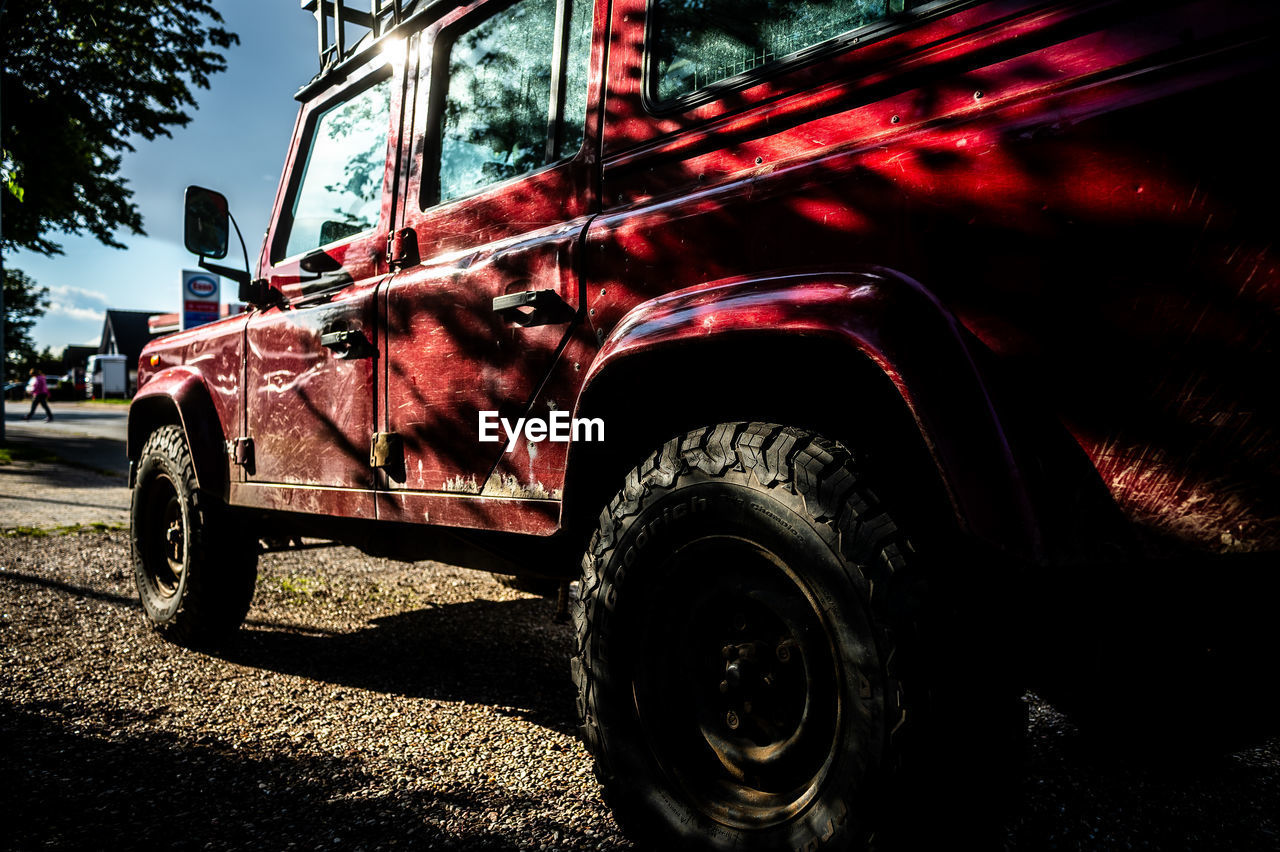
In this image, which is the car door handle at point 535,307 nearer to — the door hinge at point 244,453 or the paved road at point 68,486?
the door hinge at point 244,453

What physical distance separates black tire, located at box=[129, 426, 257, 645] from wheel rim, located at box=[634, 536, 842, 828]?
2.45 meters

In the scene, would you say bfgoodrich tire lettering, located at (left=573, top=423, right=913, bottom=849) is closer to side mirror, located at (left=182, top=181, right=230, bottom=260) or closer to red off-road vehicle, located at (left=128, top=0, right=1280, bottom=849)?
red off-road vehicle, located at (left=128, top=0, right=1280, bottom=849)

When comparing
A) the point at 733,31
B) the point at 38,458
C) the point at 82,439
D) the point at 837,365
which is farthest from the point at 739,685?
the point at 82,439

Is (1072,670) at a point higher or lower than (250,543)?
higher

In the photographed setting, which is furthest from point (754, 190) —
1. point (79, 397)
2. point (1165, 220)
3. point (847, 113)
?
point (79, 397)

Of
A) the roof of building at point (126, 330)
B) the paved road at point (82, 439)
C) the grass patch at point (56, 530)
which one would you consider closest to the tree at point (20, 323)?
the roof of building at point (126, 330)

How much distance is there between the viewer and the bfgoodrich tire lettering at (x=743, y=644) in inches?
54.7

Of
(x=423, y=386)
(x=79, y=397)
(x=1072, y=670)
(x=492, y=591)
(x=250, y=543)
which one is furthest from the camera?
(x=79, y=397)

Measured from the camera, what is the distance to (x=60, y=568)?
516 cm

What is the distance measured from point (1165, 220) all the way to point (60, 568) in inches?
237

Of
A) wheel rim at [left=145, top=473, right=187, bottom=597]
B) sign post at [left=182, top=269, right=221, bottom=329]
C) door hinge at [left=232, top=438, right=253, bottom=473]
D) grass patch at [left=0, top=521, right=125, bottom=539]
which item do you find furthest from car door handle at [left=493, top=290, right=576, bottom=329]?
sign post at [left=182, top=269, right=221, bottom=329]

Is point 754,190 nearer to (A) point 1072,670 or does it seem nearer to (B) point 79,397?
(A) point 1072,670

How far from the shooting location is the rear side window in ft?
5.53

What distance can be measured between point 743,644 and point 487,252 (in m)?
1.25
